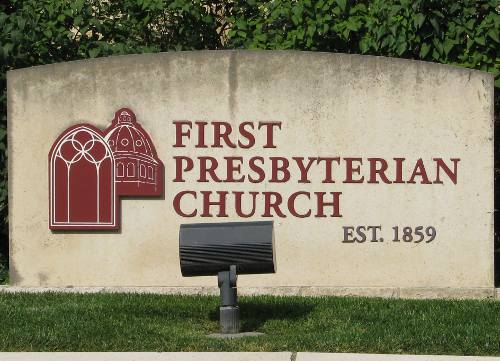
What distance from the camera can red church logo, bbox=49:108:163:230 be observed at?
11688 millimetres

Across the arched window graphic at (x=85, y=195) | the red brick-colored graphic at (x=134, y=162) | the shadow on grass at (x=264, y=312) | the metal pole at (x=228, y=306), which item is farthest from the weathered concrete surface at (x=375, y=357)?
the arched window graphic at (x=85, y=195)

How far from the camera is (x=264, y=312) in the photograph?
10.3 meters

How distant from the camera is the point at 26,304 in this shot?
1062 cm

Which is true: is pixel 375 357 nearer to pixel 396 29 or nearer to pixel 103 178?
pixel 103 178

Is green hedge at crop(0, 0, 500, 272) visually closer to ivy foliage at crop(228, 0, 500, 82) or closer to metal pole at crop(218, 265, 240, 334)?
ivy foliage at crop(228, 0, 500, 82)

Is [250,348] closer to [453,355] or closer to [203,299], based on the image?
[453,355]

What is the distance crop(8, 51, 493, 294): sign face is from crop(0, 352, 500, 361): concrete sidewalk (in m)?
3.21

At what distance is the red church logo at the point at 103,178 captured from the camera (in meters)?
11.7

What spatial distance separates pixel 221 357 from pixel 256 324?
1.55 metres

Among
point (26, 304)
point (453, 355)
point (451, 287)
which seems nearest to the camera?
point (453, 355)

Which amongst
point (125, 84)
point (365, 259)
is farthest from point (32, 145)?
point (365, 259)

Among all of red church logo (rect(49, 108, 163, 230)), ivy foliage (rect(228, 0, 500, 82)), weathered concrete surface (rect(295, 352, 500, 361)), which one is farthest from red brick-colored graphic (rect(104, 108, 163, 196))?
weathered concrete surface (rect(295, 352, 500, 361))

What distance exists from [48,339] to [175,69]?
3.76 metres

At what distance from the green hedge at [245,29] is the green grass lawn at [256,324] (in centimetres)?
278
